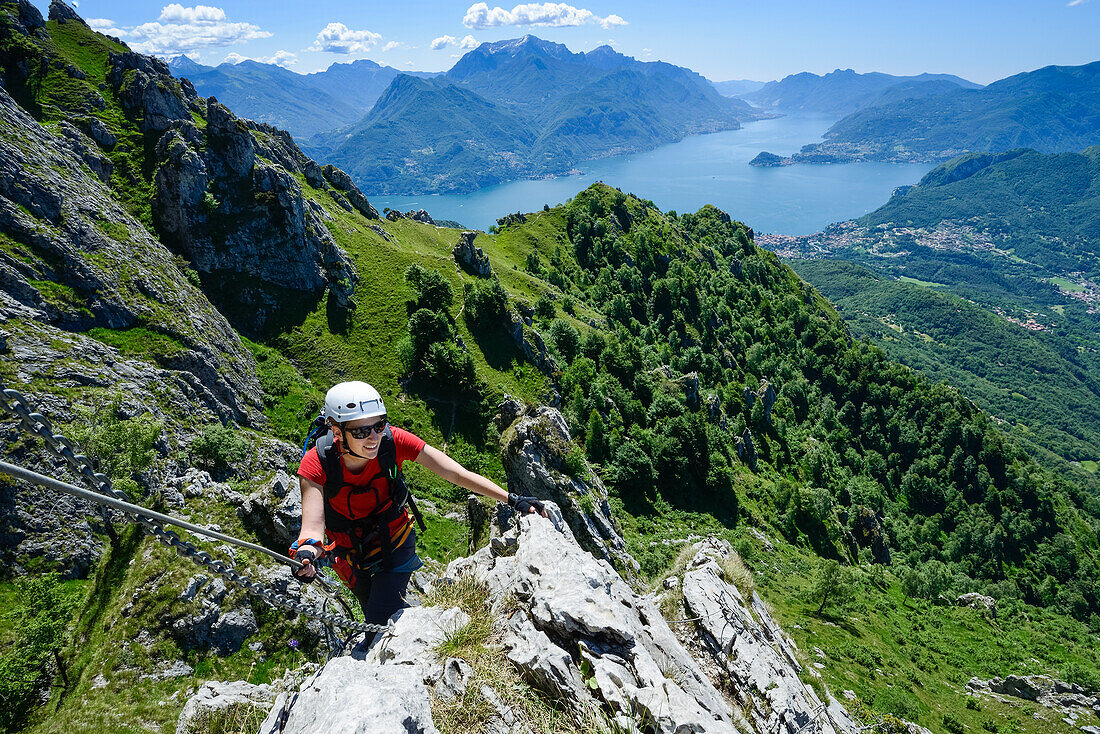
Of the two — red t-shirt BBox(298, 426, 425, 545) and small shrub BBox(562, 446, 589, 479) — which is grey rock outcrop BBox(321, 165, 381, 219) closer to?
small shrub BBox(562, 446, 589, 479)

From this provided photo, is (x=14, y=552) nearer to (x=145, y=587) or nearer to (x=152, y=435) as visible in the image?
(x=152, y=435)

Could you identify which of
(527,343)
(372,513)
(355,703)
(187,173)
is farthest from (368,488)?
(187,173)

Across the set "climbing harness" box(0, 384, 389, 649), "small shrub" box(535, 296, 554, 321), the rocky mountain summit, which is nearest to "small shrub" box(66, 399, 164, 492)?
the rocky mountain summit

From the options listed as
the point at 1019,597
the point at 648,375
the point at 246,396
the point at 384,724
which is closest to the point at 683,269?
the point at 648,375

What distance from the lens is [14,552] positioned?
57.3ft

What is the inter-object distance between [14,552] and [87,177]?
132 ft

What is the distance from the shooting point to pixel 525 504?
927 cm

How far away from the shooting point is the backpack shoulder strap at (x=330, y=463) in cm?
698

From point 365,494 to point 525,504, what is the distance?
3.02 metres

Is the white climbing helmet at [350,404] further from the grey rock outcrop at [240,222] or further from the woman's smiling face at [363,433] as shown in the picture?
the grey rock outcrop at [240,222]

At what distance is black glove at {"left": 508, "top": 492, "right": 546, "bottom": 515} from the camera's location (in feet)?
28.3

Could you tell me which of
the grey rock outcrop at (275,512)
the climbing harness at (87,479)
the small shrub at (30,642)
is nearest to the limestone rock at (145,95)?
the grey rock outcrop at (275,512)

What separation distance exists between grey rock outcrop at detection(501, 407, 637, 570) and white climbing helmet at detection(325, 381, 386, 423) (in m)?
19.6

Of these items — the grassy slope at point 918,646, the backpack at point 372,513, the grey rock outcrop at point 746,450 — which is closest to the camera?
the backpack at point 372,513
